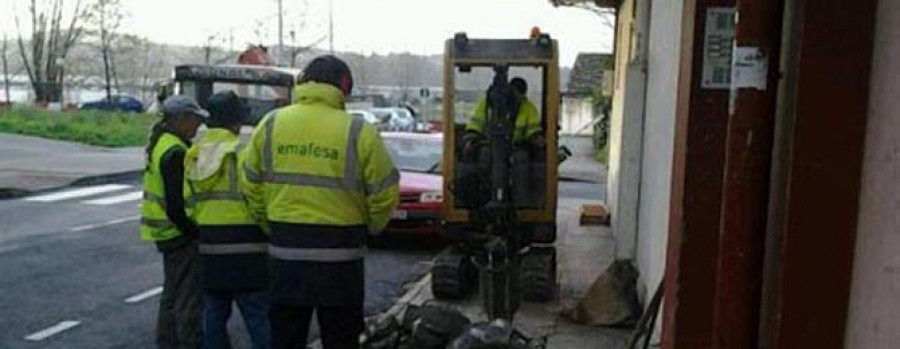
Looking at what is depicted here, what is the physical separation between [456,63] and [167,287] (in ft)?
12.9

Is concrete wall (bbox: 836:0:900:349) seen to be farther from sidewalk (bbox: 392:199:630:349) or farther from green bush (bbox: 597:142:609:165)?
green bush (bbox: 597:142:609:165)

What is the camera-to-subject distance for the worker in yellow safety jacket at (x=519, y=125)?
8.80 metres

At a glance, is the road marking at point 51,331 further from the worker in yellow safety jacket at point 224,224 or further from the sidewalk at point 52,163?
the sidewalk at point 52,163

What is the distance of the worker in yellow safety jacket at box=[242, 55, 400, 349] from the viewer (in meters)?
4.66

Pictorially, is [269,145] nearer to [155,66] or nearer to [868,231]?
[868,231]

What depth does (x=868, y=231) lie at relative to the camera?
2.85m

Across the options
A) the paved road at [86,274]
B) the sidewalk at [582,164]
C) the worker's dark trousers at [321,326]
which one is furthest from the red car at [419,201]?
the sidewalk at [582,164]

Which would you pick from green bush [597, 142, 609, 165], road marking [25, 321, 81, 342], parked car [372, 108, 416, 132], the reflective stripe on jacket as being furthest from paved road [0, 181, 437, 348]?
parked car [372, 108, 416, 132]

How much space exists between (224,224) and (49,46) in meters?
47.6

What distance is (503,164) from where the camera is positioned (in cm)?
827

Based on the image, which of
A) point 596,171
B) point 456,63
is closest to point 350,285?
point 456,63

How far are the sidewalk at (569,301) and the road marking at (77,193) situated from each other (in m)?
8.06

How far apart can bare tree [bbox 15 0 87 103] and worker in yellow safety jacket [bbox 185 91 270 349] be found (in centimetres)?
4660

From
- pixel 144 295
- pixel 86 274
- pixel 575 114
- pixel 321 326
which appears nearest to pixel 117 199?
pixel 86 274
